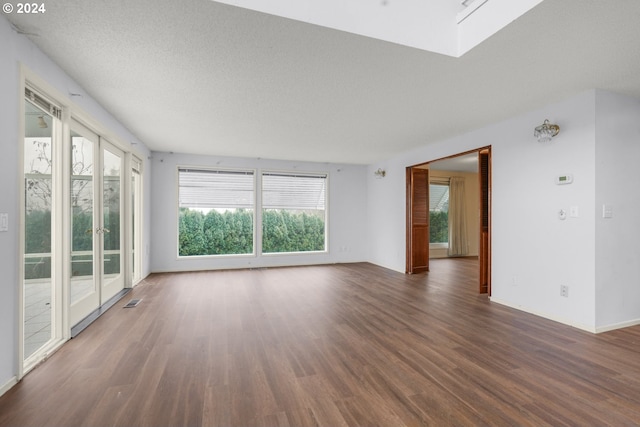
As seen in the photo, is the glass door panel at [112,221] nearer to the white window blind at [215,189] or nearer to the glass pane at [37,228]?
the glass pane at [37,228]

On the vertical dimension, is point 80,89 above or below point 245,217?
above

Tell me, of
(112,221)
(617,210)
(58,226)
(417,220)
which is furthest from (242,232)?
(617,210)

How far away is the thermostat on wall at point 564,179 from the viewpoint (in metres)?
3.13

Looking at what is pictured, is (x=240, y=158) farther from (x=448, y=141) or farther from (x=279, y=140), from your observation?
(x=448, y=141)

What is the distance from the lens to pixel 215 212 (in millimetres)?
6457

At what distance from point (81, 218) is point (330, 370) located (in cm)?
310

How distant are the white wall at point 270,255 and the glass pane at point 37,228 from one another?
343 centimetres

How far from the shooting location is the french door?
3.06 meters

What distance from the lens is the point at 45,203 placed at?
2.52 metres

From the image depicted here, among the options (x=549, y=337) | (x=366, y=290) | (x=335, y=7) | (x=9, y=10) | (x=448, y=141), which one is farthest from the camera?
(x=448, y=141)

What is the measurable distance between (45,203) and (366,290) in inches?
156

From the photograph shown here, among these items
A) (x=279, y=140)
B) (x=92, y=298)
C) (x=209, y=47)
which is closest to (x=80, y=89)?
(x=209, y=47)

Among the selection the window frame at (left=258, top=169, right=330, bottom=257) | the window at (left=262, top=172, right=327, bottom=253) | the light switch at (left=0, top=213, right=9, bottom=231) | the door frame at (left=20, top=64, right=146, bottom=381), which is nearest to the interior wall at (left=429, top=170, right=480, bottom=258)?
the window frame at (left=258, top=169, right=330, bottom=257)

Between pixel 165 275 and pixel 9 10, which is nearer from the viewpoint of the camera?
pixel 9 10
